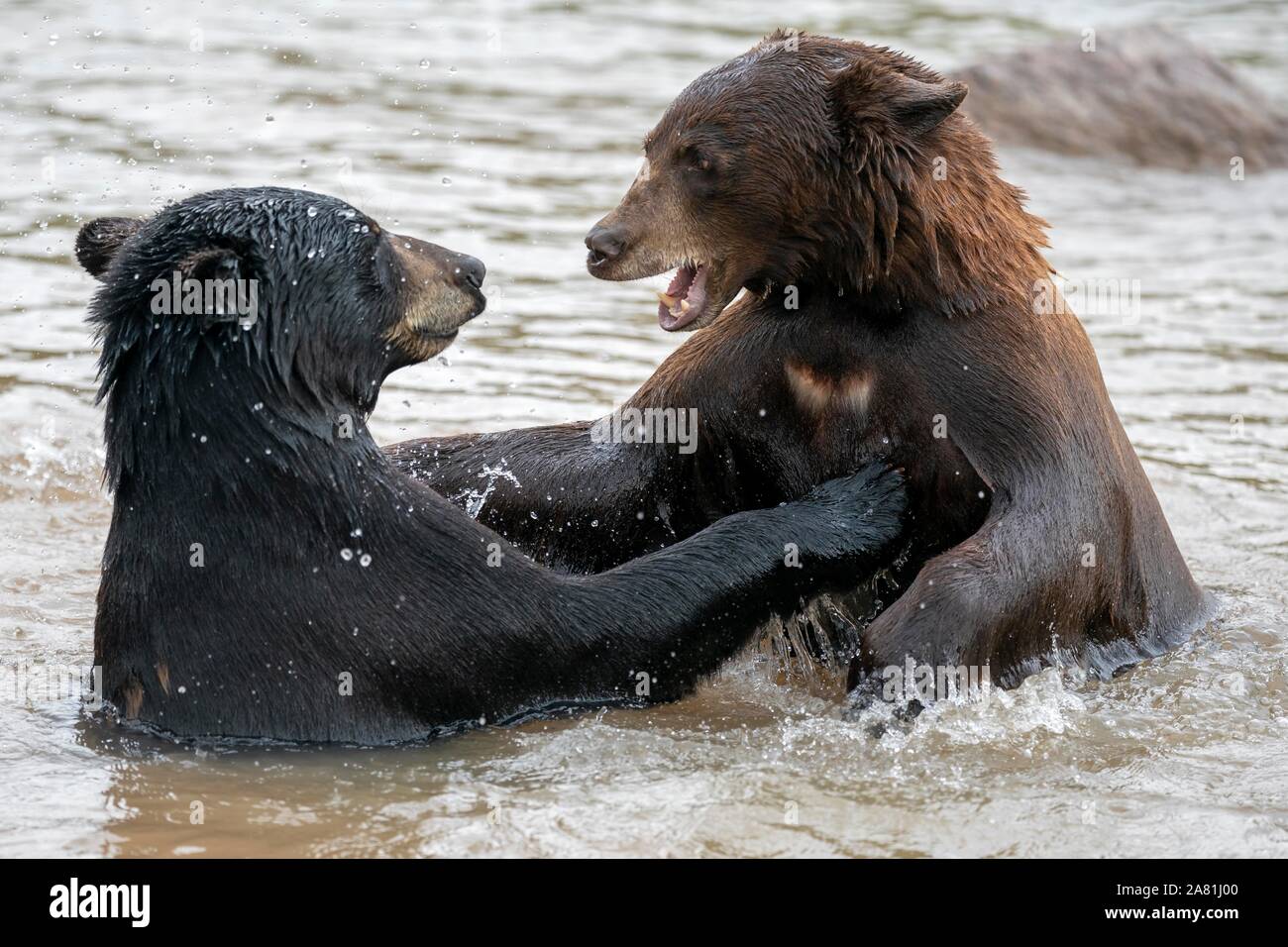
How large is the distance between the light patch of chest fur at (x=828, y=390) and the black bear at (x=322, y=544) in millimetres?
309

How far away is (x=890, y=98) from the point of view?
22.2 feet

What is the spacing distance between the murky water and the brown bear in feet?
1.36

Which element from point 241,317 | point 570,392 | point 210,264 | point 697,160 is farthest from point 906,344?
point 570,392

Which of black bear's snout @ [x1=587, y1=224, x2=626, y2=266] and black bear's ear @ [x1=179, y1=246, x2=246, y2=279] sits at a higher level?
black bear's snout @ [x1=587, y1=224, x2=626, y2=266]

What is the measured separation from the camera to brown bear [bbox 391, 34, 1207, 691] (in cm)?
673

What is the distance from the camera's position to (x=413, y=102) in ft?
63.0

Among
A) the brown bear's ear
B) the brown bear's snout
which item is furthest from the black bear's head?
the brown bear's ear

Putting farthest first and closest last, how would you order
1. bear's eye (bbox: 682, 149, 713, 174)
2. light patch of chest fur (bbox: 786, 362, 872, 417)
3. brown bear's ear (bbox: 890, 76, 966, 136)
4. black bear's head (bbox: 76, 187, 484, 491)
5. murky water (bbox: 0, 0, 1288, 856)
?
light patch of chest fur (bbox: 786, 362, 872, 417), bear's eye (bbox: 682, 149, 713, 174), brown bear's ear (bbox: 890, 76, 966, 136), black bear's head (bbox: 76, 187, 484, 491), murky water (bbox: 0, 0, 1288, 856)

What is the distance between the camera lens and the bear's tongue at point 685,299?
280 inches

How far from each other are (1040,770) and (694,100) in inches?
108

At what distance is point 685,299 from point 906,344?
0.85 metres

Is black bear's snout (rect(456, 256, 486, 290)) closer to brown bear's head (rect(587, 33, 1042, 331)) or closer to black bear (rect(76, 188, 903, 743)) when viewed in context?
black bear (rect(76, 188, 903, 743))

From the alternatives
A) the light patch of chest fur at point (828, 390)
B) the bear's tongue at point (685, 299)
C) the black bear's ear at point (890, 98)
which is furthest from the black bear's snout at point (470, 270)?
the black bear's ear at point (890, 98)

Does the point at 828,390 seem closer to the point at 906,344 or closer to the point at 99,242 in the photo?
the point at 906,344
